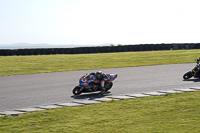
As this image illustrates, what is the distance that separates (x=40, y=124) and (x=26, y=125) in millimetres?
332

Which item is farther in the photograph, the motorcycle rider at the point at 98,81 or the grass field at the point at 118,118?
the motorcycle rider at the point at 98,81

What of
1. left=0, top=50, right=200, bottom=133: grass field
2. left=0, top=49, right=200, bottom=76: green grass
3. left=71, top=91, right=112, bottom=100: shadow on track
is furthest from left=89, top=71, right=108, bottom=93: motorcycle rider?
left=0, top=49, right=200, bottom=76: green grass

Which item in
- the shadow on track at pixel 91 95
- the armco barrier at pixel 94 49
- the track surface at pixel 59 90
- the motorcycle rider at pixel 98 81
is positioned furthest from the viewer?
the armco barrier at pixel 94 49

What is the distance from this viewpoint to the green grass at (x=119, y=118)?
265 inches

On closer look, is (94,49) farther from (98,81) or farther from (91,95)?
(91,95)

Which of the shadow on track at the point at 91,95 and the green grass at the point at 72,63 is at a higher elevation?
the green grass at the point at 72,63

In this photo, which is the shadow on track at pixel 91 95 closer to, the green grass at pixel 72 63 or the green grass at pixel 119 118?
the green grass at pixel 119 118

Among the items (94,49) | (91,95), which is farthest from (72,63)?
(91,95)

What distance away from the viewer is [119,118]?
7.66 meters

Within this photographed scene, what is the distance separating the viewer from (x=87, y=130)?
6.69 meters

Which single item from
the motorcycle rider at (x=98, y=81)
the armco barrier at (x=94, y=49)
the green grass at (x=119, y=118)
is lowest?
the green grass at (x=119, y=118)

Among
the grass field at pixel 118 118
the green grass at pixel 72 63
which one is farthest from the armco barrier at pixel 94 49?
the grass field at pixel 118 118

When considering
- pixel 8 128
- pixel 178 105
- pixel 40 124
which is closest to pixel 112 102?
pixel 178 105

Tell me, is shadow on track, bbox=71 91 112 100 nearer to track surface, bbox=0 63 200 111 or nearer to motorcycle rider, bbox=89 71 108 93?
track surface, bbox=0 63 200 111
